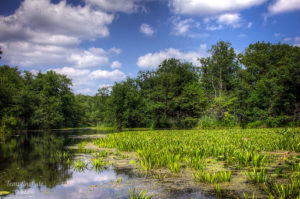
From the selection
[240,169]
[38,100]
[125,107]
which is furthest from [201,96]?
[38,100]

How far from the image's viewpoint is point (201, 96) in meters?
37.2

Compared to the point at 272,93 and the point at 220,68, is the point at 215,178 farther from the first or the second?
the point at 220,68

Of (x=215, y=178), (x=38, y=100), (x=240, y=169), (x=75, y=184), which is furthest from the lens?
(x=38, y=100)

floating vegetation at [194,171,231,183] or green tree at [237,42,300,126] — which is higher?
green tree at [237,42,300,126]

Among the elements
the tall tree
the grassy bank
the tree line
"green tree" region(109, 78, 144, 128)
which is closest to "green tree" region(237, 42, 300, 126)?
the tree line

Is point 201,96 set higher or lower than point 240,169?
higher

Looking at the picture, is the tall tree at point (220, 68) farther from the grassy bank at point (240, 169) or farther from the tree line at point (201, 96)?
the grassy bank at point (240, 169)

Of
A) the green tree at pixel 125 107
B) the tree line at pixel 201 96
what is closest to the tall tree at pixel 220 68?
the tree line at pixel 201 96

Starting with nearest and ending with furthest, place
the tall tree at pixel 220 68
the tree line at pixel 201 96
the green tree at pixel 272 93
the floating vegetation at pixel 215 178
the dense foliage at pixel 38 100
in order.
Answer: the floating vegetation at pixel 215 178
the green tree at pixel 272 93
the tree line at pixel 201 96
the dense foliage at pixel 38 100
the tall tree at pixel 220 68

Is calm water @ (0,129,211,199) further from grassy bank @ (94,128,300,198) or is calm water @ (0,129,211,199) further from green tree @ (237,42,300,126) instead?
green tree @ (237,42,300,126)

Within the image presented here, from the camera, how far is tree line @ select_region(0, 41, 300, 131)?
1214 inches

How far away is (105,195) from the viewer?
5.08 m

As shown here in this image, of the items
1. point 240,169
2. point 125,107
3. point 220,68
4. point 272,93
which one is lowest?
point 240,169

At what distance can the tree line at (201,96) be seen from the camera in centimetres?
3084
